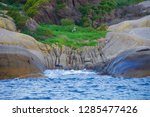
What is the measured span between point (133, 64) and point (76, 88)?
313 inches

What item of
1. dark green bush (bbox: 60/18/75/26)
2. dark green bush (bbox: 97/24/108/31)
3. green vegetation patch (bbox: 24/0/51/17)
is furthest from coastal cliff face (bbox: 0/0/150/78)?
green vegetation patch (bbox: 24/0/51/17)

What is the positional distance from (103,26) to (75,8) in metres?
7.31

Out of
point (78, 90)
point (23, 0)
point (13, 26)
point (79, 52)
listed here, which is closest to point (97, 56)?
point (79, 52)

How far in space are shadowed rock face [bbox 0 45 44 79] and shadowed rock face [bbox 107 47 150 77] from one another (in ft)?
18.1

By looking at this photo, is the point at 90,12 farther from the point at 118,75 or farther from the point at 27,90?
the point at 27,90

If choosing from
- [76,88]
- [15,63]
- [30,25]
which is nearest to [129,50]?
[15,63]

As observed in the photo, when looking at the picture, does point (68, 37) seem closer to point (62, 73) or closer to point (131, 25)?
point (131, 25)

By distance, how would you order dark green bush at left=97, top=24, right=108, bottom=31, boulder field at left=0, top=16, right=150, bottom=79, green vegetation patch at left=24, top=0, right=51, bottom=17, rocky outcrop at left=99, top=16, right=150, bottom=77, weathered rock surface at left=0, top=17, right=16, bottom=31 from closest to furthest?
boulder field at left=0, top=16, right=150, bottom=79 < rocky outcrop at left=99, top=16, right=150, bottom=77 < weathered rock surface at left=0, top=17, right=16, bottom=31 < dark green bush at left=97, top=24, right=108, bottom=31 < green vegetation patch at left=24, top=0, right=51, bottom=17

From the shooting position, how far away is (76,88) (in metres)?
34.0

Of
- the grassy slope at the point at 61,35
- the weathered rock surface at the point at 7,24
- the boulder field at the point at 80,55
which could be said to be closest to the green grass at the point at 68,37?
the grassy slope at the point at 61,35

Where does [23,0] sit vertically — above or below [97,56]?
above

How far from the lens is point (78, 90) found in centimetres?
3297

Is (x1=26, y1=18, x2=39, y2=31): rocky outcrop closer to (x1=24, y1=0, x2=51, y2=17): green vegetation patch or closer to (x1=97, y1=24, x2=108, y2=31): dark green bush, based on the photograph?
(x1=24, y1=0, x2=51, y2=17): green vegetation patch

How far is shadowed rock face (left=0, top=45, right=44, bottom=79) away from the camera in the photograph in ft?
129
